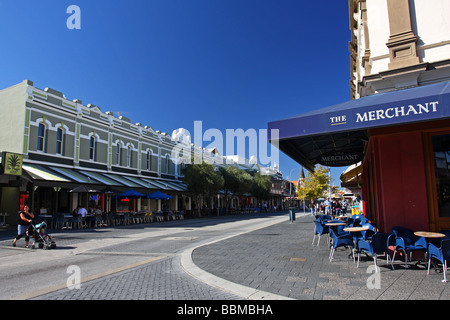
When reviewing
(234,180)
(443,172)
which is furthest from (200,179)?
(443,172)

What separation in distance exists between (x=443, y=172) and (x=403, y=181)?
0.86 meters

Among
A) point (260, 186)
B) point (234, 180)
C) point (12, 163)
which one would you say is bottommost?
point (260, 186)

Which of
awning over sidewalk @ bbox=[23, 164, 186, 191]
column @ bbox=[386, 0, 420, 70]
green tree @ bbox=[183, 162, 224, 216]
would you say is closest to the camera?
column @ bbox=[386, 0, 420, 70]

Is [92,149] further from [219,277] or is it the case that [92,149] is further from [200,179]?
[219,277]

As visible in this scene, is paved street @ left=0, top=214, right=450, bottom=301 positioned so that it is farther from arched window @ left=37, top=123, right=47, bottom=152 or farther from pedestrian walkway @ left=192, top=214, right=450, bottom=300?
arched window @ left=37, top=123, right=47, bottom=152

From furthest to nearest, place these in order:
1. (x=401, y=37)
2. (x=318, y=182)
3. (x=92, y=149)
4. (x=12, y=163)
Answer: (x=318, y=182) < (x=92, y=149) < (x=12, y=163) < (x=401, y=37)

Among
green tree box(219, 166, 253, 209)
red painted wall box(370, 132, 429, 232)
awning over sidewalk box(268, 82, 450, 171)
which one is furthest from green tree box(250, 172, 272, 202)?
red painted wall box(370, 132, 429, 232)

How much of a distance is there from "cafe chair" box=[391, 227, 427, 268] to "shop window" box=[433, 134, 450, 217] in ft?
3.22

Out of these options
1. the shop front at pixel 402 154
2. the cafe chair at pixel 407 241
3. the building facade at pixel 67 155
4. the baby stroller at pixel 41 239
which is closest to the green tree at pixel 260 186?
the building facade at pixel 67 155

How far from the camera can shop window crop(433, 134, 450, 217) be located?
7.36 m

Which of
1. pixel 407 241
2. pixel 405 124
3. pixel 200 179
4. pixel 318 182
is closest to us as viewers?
pixel 407 241

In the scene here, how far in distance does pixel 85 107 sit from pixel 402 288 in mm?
27827

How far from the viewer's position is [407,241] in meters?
6.96
